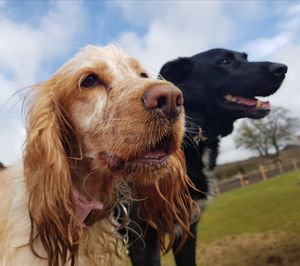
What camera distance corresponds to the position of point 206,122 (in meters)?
5.50

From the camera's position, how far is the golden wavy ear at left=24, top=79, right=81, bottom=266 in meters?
2.69

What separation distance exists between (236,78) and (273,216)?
16.4ft

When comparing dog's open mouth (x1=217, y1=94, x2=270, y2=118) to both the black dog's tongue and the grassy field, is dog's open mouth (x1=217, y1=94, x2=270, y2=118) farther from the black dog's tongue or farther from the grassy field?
the grassy field

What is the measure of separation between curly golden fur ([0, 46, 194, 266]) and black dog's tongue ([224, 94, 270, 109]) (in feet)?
7.54

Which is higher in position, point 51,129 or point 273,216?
point 51,129

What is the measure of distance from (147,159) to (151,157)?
3cm

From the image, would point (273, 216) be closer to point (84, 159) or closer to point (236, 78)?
point (236, 78)

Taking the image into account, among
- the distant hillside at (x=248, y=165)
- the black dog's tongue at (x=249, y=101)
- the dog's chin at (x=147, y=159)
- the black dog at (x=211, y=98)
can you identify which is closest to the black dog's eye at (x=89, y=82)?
the dog's chin at (x=147, y=159)

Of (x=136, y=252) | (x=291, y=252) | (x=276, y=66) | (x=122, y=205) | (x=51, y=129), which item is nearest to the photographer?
(x=51, y=129)

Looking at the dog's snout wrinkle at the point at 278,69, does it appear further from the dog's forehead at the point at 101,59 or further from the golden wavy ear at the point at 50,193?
the golden wavy ear at the point at 50,193

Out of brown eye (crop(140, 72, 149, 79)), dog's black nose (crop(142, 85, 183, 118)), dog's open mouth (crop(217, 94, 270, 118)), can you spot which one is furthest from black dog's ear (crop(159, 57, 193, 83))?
dog's black nose (crop(142, 85, 183, 118))

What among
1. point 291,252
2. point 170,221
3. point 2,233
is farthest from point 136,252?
point 291,252

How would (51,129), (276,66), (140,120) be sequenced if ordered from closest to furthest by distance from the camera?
(140,120), (51,129), (276,66)

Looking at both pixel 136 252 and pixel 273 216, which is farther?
pixel 273 216
